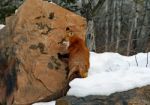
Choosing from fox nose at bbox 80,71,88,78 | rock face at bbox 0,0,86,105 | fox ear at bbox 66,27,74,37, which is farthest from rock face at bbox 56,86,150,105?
fox ear at bbox 66,27,74,37

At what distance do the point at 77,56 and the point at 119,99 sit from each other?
107 cm

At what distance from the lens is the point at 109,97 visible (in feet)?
16.2

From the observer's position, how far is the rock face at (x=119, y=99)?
486cm

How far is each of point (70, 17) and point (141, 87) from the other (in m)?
1.87

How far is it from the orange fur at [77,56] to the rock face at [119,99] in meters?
0.64

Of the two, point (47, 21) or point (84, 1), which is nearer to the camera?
point (47, 21)

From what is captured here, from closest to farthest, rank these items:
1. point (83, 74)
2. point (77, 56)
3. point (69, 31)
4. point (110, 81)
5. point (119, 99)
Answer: point (119, 99) < point (110, 81) < point (83, 74) < point (77, 56) < point (69, 31)

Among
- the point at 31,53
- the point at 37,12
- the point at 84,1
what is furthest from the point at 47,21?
the point at 84,1

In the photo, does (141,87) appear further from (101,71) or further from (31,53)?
(31,53)

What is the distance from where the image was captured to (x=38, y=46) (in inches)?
237

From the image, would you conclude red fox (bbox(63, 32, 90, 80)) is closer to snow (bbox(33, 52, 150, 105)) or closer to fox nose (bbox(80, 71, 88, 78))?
fox nose (bbox(80, 71, 88, 78))

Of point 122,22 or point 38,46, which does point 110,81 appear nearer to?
point 38,46

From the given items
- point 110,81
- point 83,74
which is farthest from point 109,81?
point 83,74

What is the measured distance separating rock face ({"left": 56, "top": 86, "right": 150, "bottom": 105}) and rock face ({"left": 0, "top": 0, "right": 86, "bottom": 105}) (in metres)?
0.79
